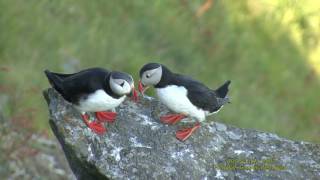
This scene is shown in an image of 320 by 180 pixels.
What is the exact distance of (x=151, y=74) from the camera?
509 cm

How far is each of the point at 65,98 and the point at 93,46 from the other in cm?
404

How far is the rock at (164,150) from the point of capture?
471cm

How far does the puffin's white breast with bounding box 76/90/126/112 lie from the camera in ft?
15.6

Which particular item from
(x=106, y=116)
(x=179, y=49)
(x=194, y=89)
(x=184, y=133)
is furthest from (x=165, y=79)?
(x=179, y=49)

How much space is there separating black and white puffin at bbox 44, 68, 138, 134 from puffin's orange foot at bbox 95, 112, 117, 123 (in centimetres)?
4

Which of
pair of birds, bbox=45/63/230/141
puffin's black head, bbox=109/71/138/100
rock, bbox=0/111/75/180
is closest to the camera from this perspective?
puffin's black head, bbox=109/71/138/100

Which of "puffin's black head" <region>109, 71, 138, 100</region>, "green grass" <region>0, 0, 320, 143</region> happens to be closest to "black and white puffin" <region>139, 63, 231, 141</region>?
"puffin's black head" <region>109, 71, 138, 100</region>

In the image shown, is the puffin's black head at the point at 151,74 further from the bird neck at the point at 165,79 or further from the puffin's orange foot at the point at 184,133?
the puffin's orange foot at the point at 184,133

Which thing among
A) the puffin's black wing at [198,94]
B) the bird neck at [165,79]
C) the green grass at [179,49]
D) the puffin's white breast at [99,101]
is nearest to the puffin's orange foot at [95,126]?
the puffin's white breast at [99,101]

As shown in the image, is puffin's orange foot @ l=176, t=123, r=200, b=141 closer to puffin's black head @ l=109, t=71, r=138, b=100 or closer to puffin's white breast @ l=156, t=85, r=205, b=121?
puffin's white breast @ l=156, t=85, r=205, b=121

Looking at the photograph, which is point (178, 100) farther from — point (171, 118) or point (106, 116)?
point (106, 116)

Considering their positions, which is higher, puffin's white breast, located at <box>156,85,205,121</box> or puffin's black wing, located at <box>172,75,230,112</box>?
puffin's black wing, located at <box>172,75,230,112</box>

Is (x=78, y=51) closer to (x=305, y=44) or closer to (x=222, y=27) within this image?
(x=222, y=27)

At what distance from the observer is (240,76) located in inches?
399
